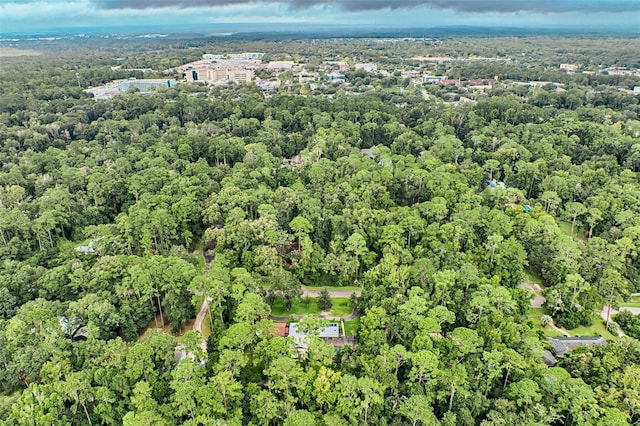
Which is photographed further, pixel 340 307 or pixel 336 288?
pixel 336 288

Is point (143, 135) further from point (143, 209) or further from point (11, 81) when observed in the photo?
point (11, 81)

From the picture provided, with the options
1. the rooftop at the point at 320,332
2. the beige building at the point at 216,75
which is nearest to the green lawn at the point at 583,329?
the rooftop at the point at 320,332

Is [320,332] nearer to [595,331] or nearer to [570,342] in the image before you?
[570,342]

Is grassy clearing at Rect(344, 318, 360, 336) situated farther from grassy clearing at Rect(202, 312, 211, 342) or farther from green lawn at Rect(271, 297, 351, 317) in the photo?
grassy clearing at Rect(202, 312, 211, 342)

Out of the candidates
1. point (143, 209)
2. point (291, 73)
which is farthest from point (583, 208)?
point (291, 73)

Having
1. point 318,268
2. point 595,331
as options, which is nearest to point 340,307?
point 318,268

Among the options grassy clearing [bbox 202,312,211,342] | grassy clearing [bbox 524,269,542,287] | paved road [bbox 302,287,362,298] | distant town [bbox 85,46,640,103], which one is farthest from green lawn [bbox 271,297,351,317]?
distant town [bbox 85,46,640,103]
